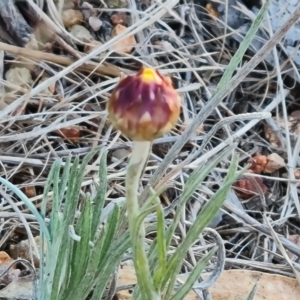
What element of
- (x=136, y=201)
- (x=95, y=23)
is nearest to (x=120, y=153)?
(x=95, y=23)

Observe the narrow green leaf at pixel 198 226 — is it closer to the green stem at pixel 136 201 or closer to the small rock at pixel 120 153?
the green stem at pixel 136 201

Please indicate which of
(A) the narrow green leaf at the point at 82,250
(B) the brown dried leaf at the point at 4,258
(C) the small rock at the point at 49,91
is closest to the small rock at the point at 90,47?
(C) the small rock at the point at 49,91

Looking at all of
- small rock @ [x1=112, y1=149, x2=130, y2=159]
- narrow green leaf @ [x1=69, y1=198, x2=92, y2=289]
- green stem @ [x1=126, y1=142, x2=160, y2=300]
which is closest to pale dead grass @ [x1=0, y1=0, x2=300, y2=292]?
small rock @ [x1=112, y1=149, x2=130, y2=159]

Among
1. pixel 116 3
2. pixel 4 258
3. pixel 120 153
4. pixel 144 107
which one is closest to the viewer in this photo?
pixel 144 107

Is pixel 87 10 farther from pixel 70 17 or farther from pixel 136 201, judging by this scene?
pixel 136 201

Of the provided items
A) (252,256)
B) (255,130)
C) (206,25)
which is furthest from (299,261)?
(206,25)

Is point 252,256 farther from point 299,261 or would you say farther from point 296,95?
point 296,95

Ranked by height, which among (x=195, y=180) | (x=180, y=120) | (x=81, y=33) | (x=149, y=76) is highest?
(x=149, y=76)

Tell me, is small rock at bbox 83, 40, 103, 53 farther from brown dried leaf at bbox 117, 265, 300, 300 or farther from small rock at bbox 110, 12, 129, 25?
brown dried leaf at bbox 117, 265, 300, 300
